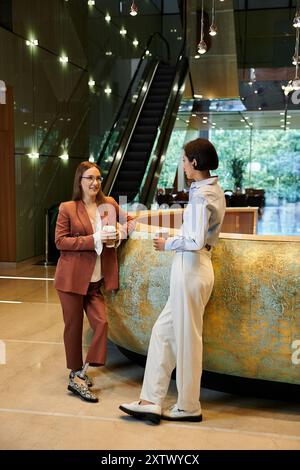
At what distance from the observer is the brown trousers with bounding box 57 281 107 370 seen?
388 centimetres

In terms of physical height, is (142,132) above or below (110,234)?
above

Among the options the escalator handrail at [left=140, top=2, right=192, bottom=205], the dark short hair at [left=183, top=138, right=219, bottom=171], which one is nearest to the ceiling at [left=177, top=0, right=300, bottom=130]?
the escalator handrail at [left=140, top=2, right=192, bottom=205]

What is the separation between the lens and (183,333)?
11.1ft

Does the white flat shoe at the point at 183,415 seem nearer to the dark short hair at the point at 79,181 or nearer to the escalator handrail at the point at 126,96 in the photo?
the dark short hair at the point at 79,181

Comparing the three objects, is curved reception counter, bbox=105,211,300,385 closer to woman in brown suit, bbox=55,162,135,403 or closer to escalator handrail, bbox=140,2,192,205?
woman in brown suit, bbox=55,162,135,403

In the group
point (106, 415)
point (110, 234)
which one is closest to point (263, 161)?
point (110, 234)

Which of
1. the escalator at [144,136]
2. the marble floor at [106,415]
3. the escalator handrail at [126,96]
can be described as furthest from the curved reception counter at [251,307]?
the escalator handrail at [126,96]

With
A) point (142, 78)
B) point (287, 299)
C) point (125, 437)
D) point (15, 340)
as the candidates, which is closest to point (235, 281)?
point (287, 299)

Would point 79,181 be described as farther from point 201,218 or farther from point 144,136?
point 144,136

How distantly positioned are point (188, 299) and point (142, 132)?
29.4 feet

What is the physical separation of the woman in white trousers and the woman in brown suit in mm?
525

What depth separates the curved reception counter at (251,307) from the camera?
3.48m
